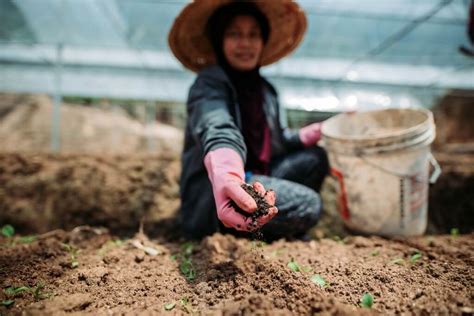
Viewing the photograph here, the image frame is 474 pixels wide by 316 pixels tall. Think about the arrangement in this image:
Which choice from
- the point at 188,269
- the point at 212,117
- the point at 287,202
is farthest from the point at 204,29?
the point at 188,269

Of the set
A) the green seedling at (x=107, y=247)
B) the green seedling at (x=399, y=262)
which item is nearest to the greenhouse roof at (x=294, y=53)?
the green seedling at (x=107, y=247)

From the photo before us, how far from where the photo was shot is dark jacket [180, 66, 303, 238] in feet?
4.10

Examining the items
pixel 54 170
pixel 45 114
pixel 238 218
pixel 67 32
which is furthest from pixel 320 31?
pixel 45 114

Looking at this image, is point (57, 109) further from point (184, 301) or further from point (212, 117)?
point (184, 301)

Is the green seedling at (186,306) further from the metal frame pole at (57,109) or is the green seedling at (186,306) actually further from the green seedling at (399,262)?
the metal frame pole at (57,109)

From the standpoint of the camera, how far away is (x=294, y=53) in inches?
282

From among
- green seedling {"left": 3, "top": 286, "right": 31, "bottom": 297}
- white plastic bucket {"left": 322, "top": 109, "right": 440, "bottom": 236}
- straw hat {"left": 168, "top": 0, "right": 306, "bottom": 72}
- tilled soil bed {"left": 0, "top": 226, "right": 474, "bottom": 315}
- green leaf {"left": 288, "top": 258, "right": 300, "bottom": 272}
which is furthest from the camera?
straw hat {"left": 168, "top": 0, "right": 306, "bottom": 72}

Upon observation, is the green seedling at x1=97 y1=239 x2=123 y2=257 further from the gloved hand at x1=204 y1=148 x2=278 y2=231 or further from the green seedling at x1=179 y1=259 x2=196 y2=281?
the gloved hand at x1=204 y1=148 x2=278 y2=231

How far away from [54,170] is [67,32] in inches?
178

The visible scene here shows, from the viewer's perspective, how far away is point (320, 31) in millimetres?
6238

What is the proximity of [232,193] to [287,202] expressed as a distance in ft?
1.96

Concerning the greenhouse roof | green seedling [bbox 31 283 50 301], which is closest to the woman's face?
green seedling [bbox 31 283 50 301]

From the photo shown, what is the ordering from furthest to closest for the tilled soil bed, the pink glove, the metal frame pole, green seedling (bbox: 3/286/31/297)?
the metal frame pole → the pink glove → green seedling (bbox: 3/286/31/297) → the tilled soil bed

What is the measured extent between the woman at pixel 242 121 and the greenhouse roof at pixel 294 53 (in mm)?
3720
